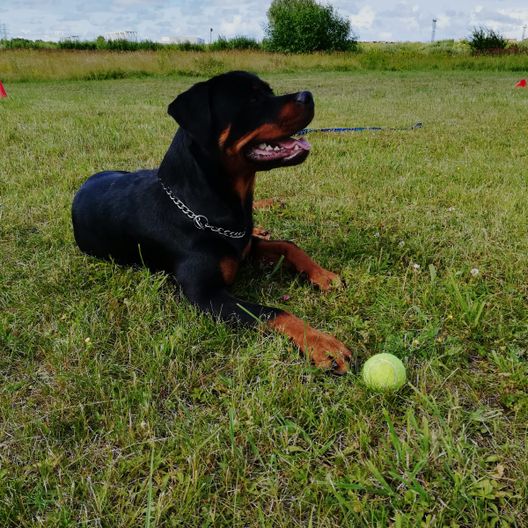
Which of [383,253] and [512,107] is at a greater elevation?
[512,107]

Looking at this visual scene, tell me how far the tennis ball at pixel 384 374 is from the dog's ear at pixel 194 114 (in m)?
1.43

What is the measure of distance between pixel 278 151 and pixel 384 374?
54.1 inches

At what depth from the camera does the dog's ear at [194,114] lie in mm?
2469

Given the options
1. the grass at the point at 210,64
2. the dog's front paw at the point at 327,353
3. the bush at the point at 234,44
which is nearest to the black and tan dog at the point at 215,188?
the dog's front paw at the point at 327,353

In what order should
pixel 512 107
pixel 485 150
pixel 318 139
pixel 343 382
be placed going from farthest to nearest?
pixel 512 107 → pixel 318 139 → pixel 485 150 → pixel 343 382

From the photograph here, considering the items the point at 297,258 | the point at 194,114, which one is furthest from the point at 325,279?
the point at 194,114

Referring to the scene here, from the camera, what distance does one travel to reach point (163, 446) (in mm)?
1674

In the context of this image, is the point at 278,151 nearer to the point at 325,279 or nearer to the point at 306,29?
the point at 325,279

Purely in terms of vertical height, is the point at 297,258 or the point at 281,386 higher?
the point at 297,258

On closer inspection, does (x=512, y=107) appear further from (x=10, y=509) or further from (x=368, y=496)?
(x=10, y=509)

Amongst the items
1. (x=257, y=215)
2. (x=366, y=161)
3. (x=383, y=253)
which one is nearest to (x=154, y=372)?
(x=383, y=253)

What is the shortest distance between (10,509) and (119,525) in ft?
1.13

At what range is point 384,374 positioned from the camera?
6.13ft

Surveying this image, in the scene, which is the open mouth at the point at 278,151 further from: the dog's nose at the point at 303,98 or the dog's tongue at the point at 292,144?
the dog's nose at the point at 303,98
